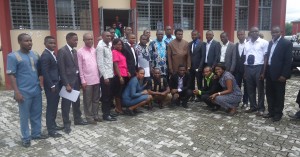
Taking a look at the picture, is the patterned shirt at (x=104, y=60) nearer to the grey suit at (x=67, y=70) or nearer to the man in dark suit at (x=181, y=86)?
the grey suit at (x=67, y=70)

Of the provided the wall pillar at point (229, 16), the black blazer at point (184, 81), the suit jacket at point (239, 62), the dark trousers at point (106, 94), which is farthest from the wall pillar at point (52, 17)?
the wall pillar at point (229, 16)

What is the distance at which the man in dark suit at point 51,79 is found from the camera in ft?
13.8

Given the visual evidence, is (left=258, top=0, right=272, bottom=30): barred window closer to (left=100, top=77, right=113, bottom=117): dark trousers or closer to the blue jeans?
(left=100, top=77, right=113, bottom=117): dark trousers

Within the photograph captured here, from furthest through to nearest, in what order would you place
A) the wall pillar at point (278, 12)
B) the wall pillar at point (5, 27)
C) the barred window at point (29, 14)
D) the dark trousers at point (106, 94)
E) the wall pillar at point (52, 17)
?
the wall pillar at point (278, 12) → the wall pillar at point (52, 17) → the barred window at point (29, 14) → the wall pillar at point (5, 27) → the dark trousers at point (106, 94)

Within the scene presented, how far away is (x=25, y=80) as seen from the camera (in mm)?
4008

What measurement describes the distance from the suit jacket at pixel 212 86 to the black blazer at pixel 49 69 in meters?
3.37

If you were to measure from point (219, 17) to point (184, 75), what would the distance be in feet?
27.1

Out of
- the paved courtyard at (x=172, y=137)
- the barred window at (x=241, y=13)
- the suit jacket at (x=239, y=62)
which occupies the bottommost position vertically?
the paved courtyard at (x=172, y=137)

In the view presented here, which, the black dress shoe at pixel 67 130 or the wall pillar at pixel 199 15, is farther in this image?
the wall pillar at pixel 199 15

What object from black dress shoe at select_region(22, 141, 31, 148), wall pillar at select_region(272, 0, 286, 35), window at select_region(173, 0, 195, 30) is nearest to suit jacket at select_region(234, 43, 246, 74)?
black dress shoe at select_region(22, 141, 31, 148)

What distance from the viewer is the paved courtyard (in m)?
3.85

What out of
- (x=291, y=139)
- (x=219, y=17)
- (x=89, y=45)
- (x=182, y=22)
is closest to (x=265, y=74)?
(x=291, y=139)

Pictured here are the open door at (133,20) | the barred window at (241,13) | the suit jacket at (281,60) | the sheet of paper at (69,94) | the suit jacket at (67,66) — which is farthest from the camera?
the barred window at (241,13)

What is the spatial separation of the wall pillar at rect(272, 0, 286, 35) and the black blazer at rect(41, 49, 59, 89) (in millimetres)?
13576
